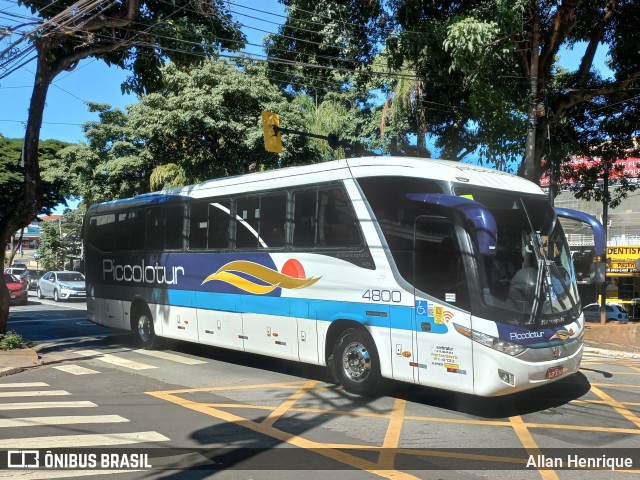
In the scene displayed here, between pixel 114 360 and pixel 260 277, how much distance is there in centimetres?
404

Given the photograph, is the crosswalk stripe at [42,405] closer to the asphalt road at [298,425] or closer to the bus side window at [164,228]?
the asphalt road at [298,425]

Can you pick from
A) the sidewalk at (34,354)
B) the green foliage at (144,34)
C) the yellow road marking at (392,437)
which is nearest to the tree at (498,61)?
the green foliage at (144,34)

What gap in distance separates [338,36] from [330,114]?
7172 mm

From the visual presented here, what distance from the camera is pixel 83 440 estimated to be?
255 inches

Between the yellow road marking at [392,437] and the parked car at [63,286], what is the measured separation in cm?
2534

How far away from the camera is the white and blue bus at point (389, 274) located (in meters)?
7.39

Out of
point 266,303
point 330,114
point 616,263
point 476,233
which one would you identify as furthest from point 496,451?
point 616,263

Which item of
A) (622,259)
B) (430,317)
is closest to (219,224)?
(430,317)

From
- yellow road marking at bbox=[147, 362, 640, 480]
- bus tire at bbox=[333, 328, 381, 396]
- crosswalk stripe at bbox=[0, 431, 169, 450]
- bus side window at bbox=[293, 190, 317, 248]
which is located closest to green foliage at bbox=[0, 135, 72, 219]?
bus side window at bbox=[293, 190, 317, 248]

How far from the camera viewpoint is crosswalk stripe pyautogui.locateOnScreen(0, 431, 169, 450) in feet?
20.7

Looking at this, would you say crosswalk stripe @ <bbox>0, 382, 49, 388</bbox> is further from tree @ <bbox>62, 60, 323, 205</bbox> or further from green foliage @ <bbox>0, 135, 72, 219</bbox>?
green foliage @ <bbox>0, 135, 72, 219</bbox>

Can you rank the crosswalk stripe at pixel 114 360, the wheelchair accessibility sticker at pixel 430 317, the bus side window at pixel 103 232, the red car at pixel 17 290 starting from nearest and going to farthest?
the wheelchair accessibility sticker at pixel 430 317 < the crosswalk stripe at pixel 114 360 < the bus side window at pixel 103 232 < the red car at pixel 17 290

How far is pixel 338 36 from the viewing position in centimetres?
1595

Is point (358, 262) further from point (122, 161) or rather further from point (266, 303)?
point (122, 161)
